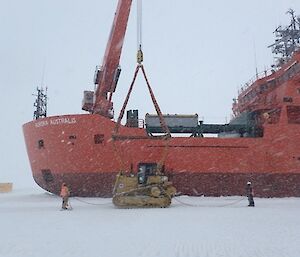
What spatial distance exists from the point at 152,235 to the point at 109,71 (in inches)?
535

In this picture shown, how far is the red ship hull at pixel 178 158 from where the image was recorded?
1836 centimetres

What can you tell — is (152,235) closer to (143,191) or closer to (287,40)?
(143,191)

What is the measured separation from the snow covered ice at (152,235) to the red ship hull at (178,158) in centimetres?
688

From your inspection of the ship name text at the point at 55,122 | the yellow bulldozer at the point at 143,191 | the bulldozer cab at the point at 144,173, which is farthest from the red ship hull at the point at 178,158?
the yellow bulldozer at the point at 143,191

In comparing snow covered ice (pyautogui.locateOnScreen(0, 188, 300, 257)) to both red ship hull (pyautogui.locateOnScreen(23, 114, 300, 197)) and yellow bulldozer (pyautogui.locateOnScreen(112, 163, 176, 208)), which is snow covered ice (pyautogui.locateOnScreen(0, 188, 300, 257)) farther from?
red ship hull (pyautogui.locateOnScreen(23, 114, 300, 197))

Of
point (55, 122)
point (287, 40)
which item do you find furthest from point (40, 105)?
point (287, 40)

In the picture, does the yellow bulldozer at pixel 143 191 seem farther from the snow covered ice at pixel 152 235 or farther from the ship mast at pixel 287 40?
the ship mast at pixel 287 40

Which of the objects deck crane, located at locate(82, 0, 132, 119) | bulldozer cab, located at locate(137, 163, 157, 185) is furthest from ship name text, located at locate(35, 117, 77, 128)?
bulldozer cab, located at locate(137, 163, 157, 185)

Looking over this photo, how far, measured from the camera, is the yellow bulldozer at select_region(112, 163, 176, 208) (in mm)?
14227

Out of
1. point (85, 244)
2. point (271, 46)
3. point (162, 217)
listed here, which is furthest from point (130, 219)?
point (271, 46)

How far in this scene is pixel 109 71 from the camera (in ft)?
65.3

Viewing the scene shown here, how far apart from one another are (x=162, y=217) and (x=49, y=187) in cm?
1117

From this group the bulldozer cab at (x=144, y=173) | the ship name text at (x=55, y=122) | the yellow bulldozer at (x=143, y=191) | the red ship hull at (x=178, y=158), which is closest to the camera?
the yellow bulldozer at (x=143, y=191)

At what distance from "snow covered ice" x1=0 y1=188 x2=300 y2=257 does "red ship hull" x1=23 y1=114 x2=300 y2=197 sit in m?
6.88
